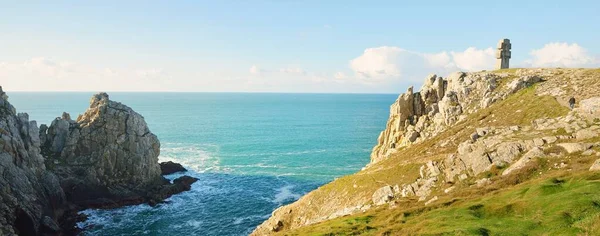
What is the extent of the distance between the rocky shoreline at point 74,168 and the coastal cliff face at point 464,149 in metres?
46.8

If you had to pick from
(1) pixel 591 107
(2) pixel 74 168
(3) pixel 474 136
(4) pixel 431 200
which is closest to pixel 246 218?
(2) pixel 74 168

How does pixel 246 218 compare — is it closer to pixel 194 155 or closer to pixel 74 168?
pixel 74 168

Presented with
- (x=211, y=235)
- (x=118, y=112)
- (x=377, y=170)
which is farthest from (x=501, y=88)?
(x=118, y=112)

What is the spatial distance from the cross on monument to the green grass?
5124 cm

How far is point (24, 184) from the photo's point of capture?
7438 cm

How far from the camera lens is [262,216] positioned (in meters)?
80.6

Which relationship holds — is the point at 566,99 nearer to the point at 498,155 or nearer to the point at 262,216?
the point at 498,155

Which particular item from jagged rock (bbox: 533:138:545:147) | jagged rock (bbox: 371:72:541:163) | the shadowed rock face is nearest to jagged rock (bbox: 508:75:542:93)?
jagged rock (bbox: 371:72:541:163)

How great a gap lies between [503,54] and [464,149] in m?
41.9

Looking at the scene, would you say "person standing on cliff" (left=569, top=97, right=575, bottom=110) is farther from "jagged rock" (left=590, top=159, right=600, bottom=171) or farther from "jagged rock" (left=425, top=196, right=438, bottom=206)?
"jagged rock" (left=425, top=196, right=438, bottom=206)

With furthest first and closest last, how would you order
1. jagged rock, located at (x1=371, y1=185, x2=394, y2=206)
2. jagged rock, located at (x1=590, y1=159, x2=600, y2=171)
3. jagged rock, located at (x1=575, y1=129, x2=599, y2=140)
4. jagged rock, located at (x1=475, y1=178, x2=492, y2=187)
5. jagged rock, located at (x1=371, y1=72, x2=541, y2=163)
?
1. jagged rock, located at (x1=371, y1=72, x2=541, y2=163)
2. jagged rock, located at (x1=371, y1=185, x2=394, y2=206)
3. jagged rock, located at (x1=575, y1=129, x2=599, y2=140)
4. jagged rock, located at (x1=475, y1=178, x2=492, y2=187)
5. jagged rock, located at (x1=590, y1=159, x2=600, y2=171)

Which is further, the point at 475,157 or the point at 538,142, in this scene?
the point at 475,157

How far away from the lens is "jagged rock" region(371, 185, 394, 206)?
1832 inches

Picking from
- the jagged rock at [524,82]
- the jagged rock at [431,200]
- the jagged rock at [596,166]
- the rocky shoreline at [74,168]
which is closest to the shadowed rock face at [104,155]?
the rocky shoreline at [74,168]
